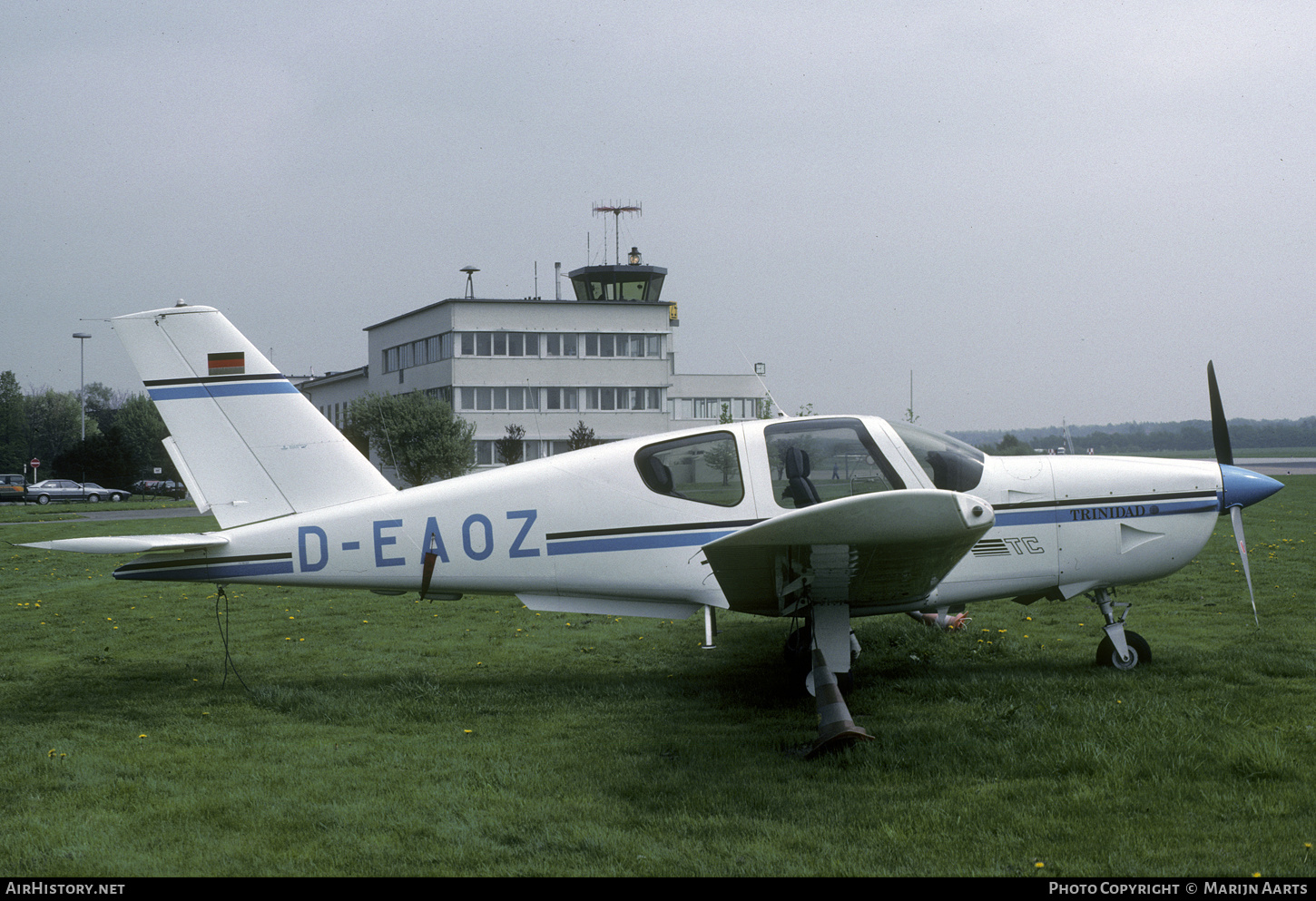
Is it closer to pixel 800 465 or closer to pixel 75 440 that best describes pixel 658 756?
pixel 800 465

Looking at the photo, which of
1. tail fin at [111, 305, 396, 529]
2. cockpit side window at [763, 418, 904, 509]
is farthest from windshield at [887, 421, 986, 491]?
tail fin at [111, 305, 396, 529]

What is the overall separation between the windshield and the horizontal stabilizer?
188 inches

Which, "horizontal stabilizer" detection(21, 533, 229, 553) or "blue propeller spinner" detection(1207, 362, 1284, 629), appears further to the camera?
"blue propeller spinner" detection(1207, 362, 1284, 629)

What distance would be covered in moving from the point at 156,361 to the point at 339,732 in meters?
3.10

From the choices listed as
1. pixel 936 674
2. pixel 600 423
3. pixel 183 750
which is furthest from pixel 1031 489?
pixel 600 423

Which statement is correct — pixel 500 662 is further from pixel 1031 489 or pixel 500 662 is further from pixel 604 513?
pixel 1031 489

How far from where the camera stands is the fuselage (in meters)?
6.29

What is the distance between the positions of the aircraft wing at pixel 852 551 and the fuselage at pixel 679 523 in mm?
457

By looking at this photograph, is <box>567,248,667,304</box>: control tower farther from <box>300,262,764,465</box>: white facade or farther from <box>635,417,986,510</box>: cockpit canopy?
<box>635,417,986,510</box>: cockpit canopy

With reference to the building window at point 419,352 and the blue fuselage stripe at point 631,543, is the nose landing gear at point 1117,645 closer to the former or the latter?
the blue fuselage stripe at point 631,543

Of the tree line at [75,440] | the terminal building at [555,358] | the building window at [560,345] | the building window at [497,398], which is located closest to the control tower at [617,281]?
the terminal building at [555,358]

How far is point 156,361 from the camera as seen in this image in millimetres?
6766

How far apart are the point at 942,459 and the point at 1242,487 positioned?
91.1 inches

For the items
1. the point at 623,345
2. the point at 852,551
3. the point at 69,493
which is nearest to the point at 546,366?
the point at 623,345
